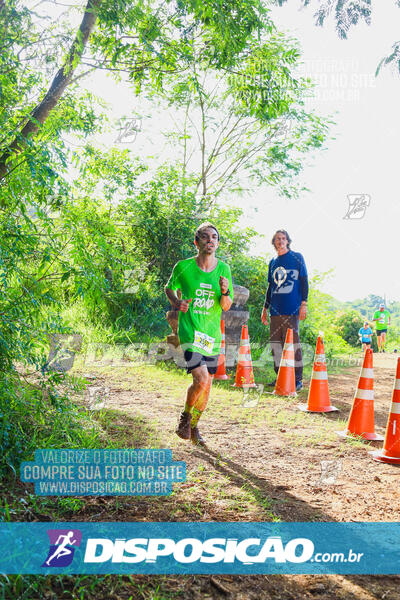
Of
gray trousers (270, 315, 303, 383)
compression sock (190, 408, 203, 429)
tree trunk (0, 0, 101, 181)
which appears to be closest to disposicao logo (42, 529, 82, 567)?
compression sock (190, 408, 203, 429)

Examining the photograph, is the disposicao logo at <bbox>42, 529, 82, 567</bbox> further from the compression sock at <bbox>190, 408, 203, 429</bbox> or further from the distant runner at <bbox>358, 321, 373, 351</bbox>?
the distant runner at <bbox>358, 321, 373, 351</bbox>

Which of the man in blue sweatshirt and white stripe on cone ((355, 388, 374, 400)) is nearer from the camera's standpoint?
white stripe on cone ((355, 388, 374, 400))

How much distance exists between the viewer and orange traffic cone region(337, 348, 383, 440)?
4.95 m

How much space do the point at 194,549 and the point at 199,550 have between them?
26 millimetres

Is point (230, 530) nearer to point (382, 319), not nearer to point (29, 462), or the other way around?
point (29, 462)

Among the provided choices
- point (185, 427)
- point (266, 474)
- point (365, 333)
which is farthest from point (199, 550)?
point (365, 333)

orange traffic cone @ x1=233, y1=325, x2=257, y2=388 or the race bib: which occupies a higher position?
the race bib

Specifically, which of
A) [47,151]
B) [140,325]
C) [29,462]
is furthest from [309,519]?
[140,325]

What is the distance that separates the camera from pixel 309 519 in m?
2.99

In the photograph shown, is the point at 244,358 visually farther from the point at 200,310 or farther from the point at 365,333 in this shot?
the point at 365,333

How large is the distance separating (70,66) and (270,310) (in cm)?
441

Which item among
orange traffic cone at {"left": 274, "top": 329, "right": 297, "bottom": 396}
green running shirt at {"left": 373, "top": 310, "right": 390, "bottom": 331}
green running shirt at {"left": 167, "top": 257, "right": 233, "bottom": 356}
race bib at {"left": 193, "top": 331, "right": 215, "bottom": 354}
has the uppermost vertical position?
green running shirt at {"left": 373, "top": 310, "right": 390, "bottom": 331}

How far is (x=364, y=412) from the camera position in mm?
4984

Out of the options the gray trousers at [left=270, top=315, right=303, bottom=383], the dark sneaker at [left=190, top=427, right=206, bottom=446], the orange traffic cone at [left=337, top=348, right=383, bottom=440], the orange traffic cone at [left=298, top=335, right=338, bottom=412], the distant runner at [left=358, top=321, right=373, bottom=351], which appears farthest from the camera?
the distant runner at [left=358, top=321, right=373, bottom=351]
